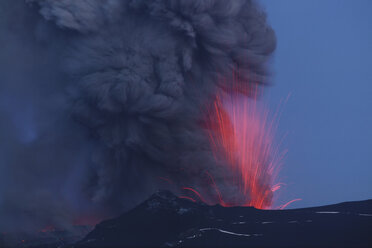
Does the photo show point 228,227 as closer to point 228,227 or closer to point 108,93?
point 228,227

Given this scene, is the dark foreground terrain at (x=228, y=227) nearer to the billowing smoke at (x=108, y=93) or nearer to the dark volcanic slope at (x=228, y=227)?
the dark volcanic slope at (x=228, y=227)

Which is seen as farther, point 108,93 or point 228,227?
point 108,93

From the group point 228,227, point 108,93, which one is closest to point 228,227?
→ point 228,227

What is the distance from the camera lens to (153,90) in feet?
52.6

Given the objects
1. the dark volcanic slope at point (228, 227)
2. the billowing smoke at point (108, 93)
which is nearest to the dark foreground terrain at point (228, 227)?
the dark volcanic slope at point (228, 227)

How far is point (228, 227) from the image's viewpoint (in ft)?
47.5

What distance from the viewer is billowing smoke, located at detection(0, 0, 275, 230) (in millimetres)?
15836

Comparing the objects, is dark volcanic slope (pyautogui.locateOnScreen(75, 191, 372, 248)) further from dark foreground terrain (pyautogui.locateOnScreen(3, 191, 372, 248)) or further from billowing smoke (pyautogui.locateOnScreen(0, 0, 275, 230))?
billowing smoke (pyautogui.locateOnScreen(0, 0, 275, 230))

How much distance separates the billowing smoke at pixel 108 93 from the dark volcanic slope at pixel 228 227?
60.4 inches

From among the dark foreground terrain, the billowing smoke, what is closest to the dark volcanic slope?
the dark foreground terrain

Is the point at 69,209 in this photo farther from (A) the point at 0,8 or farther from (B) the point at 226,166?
(A) the point at 0,8

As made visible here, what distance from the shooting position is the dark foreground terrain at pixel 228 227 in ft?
42.5

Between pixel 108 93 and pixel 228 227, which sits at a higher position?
pixel 108 93

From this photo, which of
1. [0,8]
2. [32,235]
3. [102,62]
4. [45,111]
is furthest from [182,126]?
[0,8]
